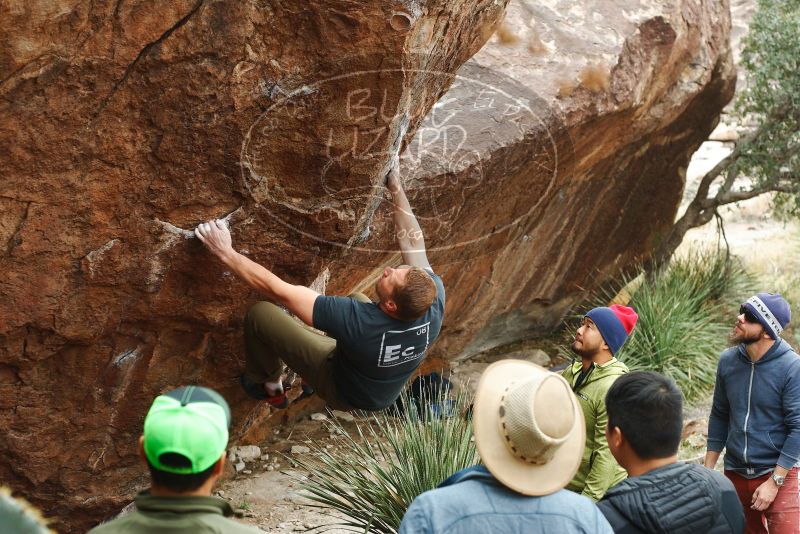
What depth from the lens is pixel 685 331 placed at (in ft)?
35.0

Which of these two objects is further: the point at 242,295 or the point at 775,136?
the point at 775,136

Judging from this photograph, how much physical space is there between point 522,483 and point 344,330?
1956mm

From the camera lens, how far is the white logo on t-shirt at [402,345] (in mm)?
4641

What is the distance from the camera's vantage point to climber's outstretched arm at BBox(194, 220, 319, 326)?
4582mm

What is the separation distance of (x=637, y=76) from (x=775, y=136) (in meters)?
3.93

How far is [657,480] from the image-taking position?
10.2 ft

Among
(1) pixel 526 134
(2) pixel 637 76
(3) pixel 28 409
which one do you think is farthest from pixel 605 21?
(3) pixel 28 409

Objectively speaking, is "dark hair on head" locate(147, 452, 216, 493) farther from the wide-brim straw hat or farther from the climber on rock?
the climber on rock

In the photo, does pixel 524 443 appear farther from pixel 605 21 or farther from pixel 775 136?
pixel 775 136

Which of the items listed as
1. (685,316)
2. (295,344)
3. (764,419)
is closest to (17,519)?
(295,344)

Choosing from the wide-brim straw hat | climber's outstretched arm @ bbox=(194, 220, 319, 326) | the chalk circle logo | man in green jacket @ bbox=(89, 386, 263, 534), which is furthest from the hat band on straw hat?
the chalk circle logo

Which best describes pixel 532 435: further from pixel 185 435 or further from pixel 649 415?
pixel 185 435

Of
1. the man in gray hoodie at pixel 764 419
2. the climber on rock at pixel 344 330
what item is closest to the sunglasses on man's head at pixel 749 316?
the man in gray hoodie at pixel 764 419

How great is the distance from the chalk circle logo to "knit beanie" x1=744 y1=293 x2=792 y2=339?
6.86 feet
